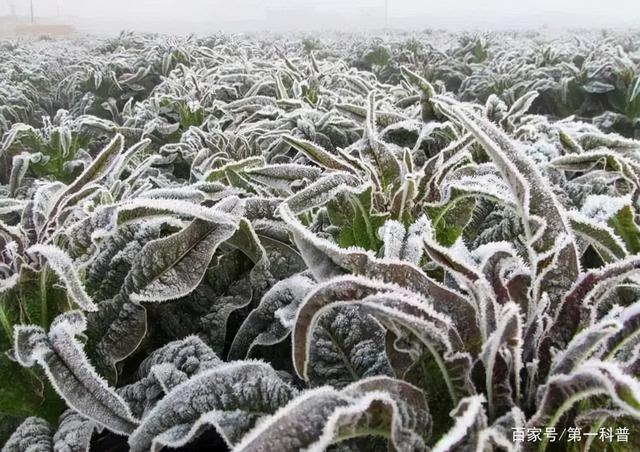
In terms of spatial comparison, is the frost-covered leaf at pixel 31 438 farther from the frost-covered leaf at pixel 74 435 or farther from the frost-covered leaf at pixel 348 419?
the frost-covered leaf at pixel 348 419

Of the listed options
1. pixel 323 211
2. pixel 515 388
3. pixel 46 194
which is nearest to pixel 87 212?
pixel 46 194

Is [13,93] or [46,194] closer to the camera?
[46,194]

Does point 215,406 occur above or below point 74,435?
above

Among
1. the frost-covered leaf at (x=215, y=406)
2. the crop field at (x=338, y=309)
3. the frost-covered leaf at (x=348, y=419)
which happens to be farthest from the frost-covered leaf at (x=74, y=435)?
the frost-covered leaf at (x=348, y=419)

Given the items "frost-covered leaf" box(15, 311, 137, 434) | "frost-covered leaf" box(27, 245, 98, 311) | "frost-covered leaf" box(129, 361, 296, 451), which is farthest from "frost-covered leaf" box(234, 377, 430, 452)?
"frost-covered leaf" box(27, 245, 98, 311)

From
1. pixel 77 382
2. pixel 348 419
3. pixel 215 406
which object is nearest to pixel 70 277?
pixel 77 382

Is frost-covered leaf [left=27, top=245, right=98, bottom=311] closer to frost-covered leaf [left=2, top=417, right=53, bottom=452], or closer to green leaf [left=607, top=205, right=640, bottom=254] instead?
frost-covered leaf [left=2, top=417, right=53, bottom=452]

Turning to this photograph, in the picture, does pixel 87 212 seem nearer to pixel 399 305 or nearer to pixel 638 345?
pixel 399 305

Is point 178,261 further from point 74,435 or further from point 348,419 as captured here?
point 348,419

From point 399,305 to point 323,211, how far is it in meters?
0.73

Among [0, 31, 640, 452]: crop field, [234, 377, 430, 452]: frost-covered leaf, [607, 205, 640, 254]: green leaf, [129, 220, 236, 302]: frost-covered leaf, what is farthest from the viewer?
[607, 205, 640, 254]: green leaf

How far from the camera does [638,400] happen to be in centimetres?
58

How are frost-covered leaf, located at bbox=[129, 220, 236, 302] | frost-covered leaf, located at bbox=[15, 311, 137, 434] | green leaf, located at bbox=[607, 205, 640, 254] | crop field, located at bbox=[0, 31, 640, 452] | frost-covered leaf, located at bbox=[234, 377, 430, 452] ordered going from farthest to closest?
1. green leaf, located at bbox=[607, 205, 640, 254]
2. frost-covered leaf, located at bbox=[129, 220, 236, 302]
3. frost-covered leaf, located at bbox=[15, 311, 137, 434]
4. crop field, located at bbox=[0, 31, 640, 452]
5. frost-covered leaf, located at bbox=[234, 377, 430, 452]

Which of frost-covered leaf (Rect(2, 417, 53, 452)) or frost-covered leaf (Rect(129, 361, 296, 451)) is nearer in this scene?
frost-covered leaf (Rect(129, 361, 296, 451))
